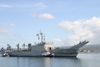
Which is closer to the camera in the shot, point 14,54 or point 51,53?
point 51,53

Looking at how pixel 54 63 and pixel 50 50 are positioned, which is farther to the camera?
pixel 50 50

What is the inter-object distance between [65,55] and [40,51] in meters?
11.1

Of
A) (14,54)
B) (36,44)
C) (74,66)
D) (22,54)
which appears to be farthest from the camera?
(14,54)

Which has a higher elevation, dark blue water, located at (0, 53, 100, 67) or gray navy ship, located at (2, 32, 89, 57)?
gray navy ship, located at (2, 32, 89, 57)

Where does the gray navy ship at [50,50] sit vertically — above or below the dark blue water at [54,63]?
above

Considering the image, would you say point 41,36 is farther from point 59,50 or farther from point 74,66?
point 74,66

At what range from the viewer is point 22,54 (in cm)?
6334

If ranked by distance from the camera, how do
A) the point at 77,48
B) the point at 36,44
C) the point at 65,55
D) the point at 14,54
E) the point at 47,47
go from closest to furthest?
the point at 77,48 → the point at 65,55 → the point at 47,47 → the point at 36,44 → the point at 14,54

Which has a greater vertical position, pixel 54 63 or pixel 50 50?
pixel 50 50

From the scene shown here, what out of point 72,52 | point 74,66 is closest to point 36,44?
point 72,52

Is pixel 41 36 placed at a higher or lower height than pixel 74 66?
higher

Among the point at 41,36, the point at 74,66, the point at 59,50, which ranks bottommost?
the point at 74,66

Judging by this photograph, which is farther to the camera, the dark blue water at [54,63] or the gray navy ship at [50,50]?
the gray navy ship at [50,50]

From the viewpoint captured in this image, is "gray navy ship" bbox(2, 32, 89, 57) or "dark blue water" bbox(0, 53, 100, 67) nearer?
"dark blue water" bbox(0, 53, 100, 67)
